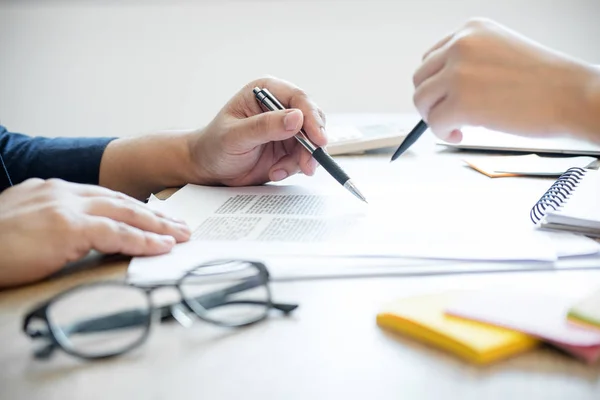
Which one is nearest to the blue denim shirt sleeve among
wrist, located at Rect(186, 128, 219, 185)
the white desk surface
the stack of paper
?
wrist, located at Rect(186, 128, 219, 185)

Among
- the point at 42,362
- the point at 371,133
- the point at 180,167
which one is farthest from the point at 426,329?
the point at 371,133

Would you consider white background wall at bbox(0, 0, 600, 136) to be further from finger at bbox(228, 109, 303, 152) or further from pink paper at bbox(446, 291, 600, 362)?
pink paper at bbox(446, 291, 600, 362)

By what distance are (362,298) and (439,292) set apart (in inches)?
2.5

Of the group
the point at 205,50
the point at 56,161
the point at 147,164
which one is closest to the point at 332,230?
the point at 147,164

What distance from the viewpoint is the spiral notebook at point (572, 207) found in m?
0.72

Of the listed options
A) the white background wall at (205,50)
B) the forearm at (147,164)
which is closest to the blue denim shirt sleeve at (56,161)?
the forearm at (147,164)

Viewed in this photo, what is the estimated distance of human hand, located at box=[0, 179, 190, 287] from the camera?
2.02ft

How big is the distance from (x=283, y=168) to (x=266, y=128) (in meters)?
0.09

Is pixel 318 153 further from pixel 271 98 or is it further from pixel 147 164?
pixel 147 164

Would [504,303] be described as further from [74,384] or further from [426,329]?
[74,384]

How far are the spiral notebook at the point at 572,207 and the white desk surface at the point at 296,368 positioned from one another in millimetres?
256

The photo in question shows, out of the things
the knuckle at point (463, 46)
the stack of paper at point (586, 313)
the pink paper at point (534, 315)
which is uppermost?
the knuckle at point (463, 46)

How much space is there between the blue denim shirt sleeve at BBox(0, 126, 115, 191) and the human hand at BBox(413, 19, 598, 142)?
58 centimetres

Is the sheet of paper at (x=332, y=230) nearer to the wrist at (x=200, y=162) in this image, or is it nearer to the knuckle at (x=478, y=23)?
the wrist at (x=200, y=162)
